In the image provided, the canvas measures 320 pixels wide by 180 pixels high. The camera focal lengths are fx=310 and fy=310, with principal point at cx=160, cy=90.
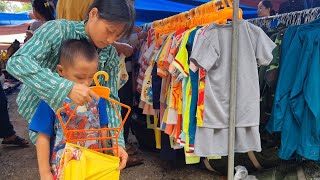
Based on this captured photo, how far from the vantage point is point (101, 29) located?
121 centimetres

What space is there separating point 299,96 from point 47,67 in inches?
64.8

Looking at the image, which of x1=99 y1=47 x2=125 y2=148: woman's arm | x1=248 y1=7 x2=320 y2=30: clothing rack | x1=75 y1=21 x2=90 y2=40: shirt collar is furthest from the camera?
x1=248 y1=7 x2=320 y2=30: clothing rack

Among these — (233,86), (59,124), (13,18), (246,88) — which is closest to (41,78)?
(59,124)

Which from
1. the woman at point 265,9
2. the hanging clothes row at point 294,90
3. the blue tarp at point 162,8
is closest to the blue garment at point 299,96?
the hanging clothes row at point 294,90

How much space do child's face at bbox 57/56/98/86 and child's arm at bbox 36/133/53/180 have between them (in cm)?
25

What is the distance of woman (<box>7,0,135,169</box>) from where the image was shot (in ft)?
3.31

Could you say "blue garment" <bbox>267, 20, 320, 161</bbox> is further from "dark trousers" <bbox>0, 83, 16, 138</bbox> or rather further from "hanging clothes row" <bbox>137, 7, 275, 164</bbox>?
"dark trousers" <bbox>0, 83, 16, 138</bbox>

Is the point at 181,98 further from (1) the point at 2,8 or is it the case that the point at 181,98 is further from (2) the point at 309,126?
(1) the point at 2,8

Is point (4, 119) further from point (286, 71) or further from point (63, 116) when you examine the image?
point (286, 71)

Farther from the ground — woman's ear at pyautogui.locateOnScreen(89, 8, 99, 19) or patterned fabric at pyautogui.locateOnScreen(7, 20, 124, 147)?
woman's ear at pyautogui.locateOnScreen(89, 8, 99, 19)

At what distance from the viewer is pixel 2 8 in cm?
1880

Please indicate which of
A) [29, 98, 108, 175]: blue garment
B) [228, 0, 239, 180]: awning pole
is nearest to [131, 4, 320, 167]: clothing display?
[228, 0, 239, 180]: awning pole

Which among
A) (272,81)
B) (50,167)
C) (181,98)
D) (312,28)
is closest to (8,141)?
(181,98)

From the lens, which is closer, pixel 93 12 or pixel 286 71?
pixel 93 12
